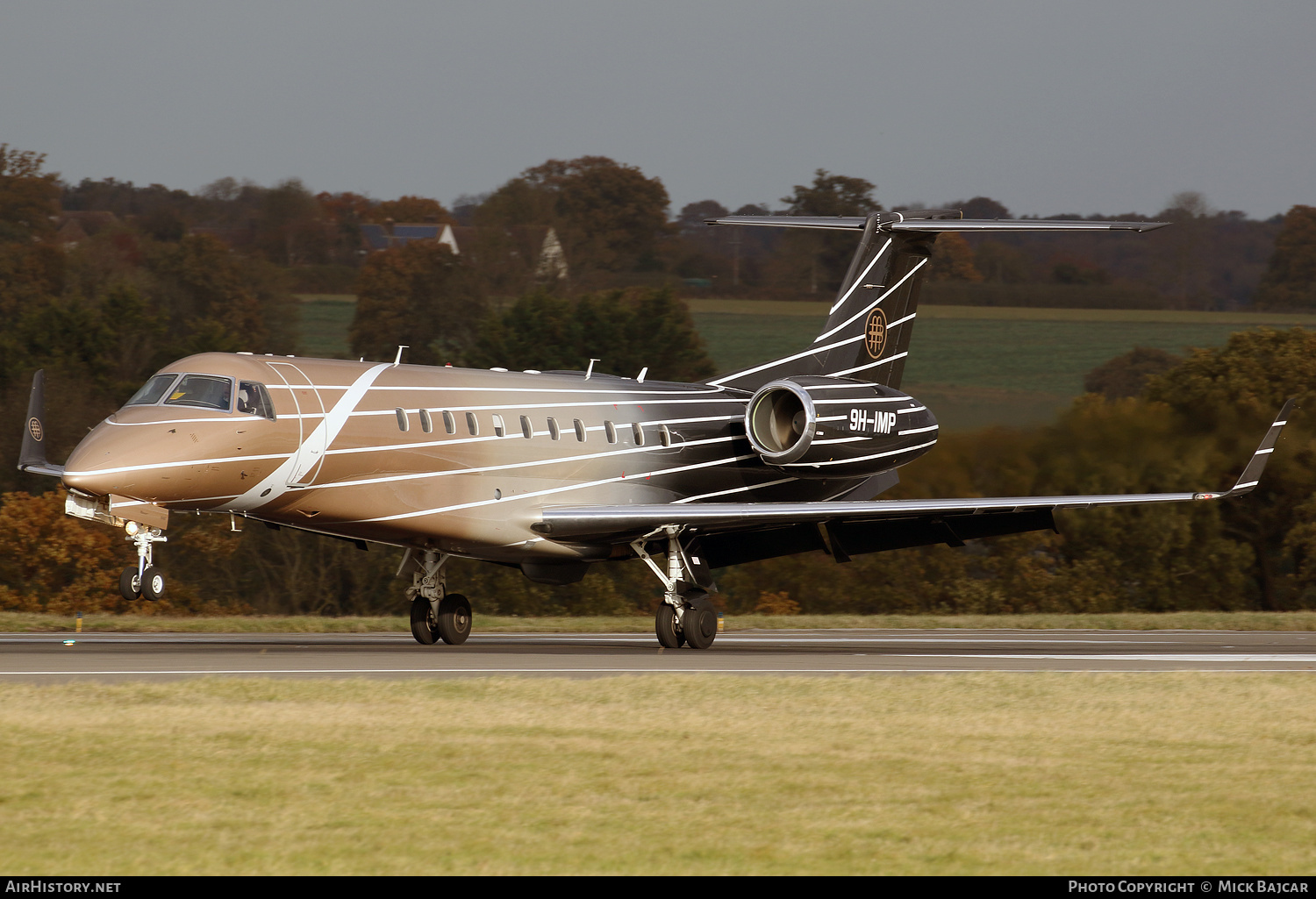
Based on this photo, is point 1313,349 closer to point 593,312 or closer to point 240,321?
point 593,312

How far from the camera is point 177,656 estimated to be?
1950 centimetres

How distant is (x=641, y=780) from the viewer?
34.0 ft

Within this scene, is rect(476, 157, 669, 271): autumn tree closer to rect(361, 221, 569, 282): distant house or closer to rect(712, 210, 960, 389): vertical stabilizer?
rect(361, 221, 569, 282): distant house

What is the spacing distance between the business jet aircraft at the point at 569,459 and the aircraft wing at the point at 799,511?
0.15ft

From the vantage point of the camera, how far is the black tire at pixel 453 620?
24.0 meters

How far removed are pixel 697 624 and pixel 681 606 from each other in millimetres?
365

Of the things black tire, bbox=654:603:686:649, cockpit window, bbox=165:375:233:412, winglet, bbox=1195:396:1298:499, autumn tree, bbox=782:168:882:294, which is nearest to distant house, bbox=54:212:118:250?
autumn tree, bbox=782:168:882:294

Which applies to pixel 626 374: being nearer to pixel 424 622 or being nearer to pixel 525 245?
pixel 525 245

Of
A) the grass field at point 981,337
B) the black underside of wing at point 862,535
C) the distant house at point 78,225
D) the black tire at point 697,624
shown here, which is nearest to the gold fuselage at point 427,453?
the black underside of wing at point 862,535

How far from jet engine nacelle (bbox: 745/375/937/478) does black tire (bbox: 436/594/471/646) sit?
536 centimetres

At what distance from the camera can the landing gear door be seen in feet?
66.8
